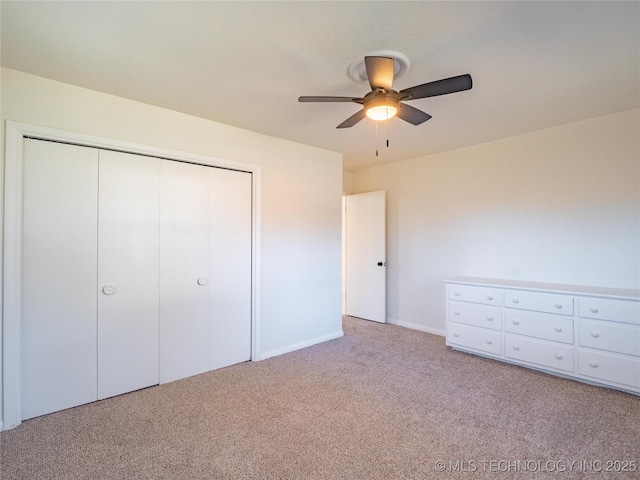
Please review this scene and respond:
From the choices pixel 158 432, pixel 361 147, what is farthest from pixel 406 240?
pixel 158 432

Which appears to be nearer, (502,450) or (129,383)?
(502,450)

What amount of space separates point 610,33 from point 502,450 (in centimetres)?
254

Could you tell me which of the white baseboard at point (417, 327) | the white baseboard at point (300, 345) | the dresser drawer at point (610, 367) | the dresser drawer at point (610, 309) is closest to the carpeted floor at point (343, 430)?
the dresser drawer at point (610, 367)

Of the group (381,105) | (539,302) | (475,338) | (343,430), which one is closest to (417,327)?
(475,338)

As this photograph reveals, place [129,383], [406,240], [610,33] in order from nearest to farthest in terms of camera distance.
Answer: [610,33]
[129,383]
[406,240]

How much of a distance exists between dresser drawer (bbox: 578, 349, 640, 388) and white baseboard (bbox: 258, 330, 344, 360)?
252 centimetres

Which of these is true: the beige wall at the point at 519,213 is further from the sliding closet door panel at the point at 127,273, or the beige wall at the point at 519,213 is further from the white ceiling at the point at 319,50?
the sliding closet door panel at the point at 127,273

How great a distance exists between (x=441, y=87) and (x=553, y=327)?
2540mm

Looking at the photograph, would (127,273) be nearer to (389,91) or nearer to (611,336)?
(389,91)

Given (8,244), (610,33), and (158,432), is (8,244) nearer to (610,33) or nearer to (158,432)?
(158,432)

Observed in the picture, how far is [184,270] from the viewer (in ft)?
9.77

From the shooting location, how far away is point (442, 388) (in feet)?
Result: 9.04

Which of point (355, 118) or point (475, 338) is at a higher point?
point (355, 118)

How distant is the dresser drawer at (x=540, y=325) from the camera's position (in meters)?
2.90
